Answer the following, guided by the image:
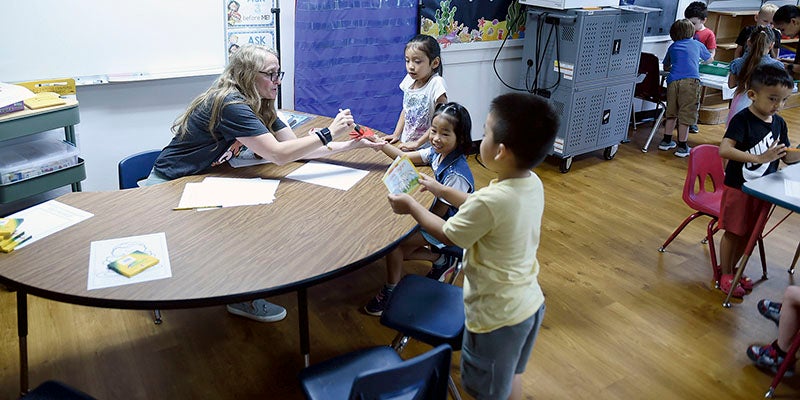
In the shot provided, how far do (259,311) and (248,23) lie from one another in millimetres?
1855

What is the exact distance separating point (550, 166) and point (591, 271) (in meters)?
1.81

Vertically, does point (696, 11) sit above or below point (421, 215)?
above

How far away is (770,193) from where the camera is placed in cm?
261

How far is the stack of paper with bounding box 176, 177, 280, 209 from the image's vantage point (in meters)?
2.25

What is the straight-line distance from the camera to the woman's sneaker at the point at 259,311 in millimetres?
2854

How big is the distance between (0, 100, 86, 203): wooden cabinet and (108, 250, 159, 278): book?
4.67 feet

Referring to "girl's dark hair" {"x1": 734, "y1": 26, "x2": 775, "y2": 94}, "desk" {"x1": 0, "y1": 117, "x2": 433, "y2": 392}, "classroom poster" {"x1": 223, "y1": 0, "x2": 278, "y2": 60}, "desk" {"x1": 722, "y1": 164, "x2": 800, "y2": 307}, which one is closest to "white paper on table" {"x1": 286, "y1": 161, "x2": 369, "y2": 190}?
"desk" {"x1": 0, "y1": 117, "x2": 433, "y2": 392}

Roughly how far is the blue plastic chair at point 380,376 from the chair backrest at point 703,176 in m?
2.25

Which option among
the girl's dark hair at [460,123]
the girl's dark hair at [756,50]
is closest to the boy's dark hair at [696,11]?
the girl's dark hair at [756,50]

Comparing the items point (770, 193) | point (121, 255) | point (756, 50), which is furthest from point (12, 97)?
point (756, 50)

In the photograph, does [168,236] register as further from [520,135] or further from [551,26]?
[551,26]

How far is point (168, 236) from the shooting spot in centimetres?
199

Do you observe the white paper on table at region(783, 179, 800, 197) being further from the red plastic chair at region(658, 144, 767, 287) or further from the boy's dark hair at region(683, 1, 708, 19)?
the boy's dark hair at region(683, 1, 708, 19)

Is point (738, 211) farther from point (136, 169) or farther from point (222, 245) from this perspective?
point (136, 169)
